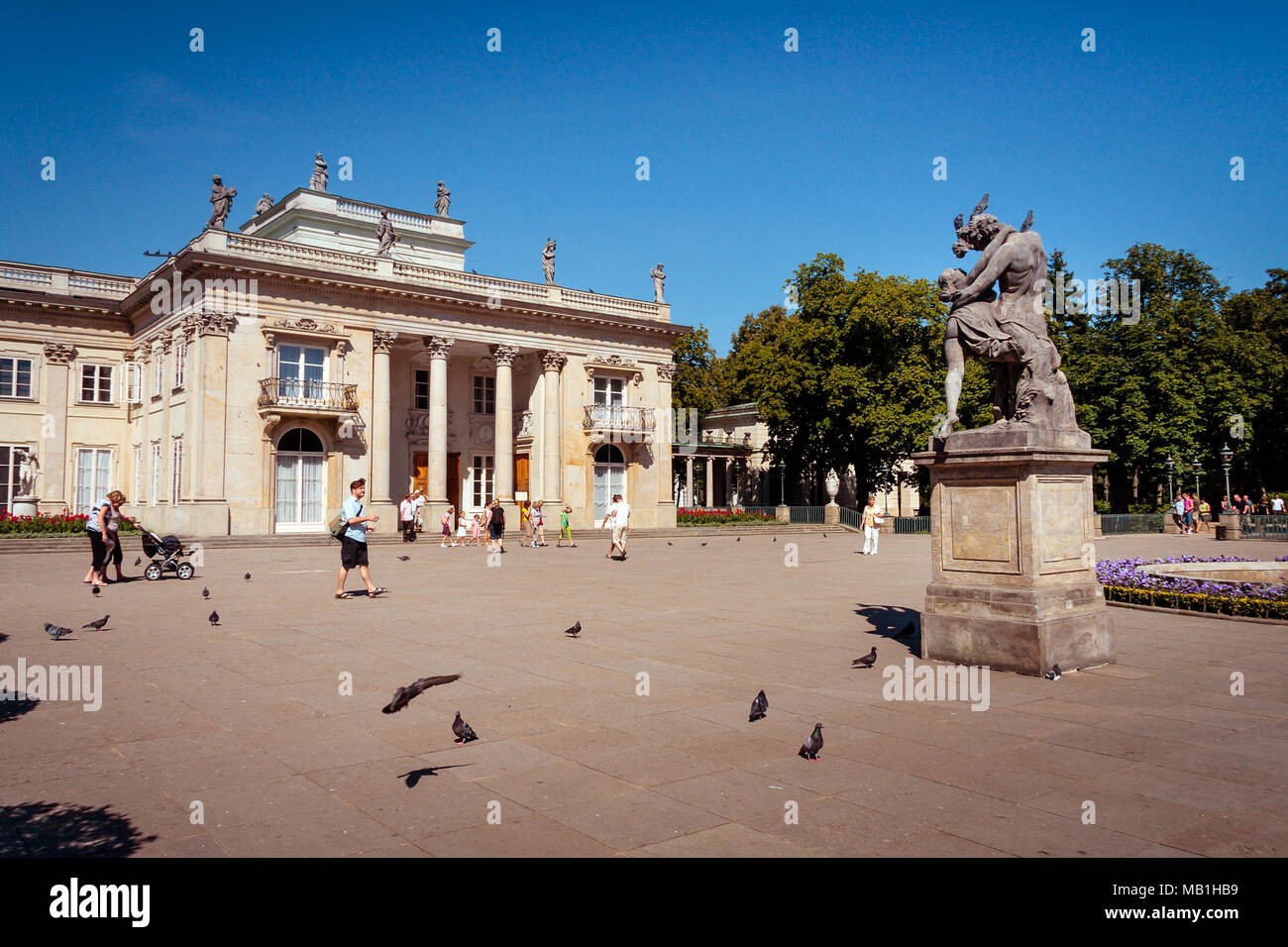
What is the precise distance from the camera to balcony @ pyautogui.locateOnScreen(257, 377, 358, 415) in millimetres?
35062

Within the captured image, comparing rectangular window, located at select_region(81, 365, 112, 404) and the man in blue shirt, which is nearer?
the man in blue shirt

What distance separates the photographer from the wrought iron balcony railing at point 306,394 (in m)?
35.1

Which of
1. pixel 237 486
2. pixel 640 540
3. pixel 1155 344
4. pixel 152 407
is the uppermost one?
pixel 1155 344

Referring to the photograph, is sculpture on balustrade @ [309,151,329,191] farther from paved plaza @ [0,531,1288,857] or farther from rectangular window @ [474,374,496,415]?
paved plaza @ [0,531,1288,857]

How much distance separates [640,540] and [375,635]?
27046 millimetres

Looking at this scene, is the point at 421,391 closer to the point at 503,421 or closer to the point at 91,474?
the point at 503,421

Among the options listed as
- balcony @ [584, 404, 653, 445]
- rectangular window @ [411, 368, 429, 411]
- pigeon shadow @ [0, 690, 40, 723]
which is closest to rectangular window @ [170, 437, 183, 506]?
rectangular window @ [411, 368, 429, 411]

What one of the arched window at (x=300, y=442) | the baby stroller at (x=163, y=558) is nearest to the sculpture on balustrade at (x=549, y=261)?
the arched window at (x=300, y=442)

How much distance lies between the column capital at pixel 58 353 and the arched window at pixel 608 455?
78.0 feet

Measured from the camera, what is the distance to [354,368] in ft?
124

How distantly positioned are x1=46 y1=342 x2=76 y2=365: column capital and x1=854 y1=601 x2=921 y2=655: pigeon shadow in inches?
1525

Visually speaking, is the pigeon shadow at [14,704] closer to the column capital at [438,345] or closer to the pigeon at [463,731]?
the pigeon at [463,731]
